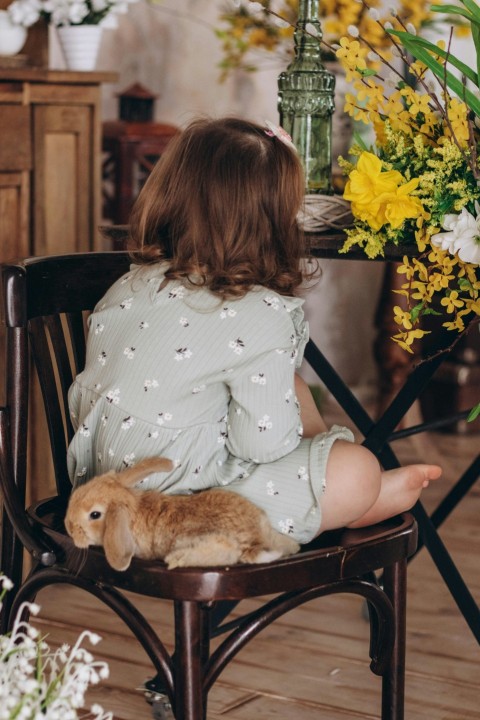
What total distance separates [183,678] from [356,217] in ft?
2.27

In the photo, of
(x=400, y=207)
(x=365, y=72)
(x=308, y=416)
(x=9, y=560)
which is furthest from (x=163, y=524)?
(x=365, y=72)

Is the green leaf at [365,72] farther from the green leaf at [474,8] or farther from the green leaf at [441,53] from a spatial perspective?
the green leaf at [474,8]

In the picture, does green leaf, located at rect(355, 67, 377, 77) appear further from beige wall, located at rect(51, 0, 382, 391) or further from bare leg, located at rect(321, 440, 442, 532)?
beige wall, located at rect(51, 0, 382, 391)

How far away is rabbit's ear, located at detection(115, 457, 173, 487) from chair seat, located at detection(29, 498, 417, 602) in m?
0.09

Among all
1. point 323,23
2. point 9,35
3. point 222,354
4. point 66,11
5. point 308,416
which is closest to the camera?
point 222,354

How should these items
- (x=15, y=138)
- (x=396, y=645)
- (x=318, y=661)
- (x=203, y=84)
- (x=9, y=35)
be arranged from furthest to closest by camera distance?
(x=203, y=84) < (x=9, y=35) < (x=15, y=138) < (x=318, y=661) < (x=396, y=645)

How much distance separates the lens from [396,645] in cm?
156

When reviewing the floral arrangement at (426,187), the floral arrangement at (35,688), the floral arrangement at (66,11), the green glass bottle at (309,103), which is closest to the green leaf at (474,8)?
the floral arrangement at (426,187)

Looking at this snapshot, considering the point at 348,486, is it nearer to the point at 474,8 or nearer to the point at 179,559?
the point at 179,559

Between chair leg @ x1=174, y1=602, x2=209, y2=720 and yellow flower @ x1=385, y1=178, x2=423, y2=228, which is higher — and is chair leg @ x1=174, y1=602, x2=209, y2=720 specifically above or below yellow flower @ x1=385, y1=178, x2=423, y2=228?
below

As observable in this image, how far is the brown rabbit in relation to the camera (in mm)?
1335

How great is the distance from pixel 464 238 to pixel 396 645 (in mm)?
562

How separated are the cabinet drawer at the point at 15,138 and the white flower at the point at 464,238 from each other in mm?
1114

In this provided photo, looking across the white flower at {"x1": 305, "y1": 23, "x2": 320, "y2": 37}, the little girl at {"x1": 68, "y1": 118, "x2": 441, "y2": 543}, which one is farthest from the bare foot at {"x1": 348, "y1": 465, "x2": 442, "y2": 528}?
the white flower at {"x1": 305, "y1": 23, "x2": 320, "y2": 37}
